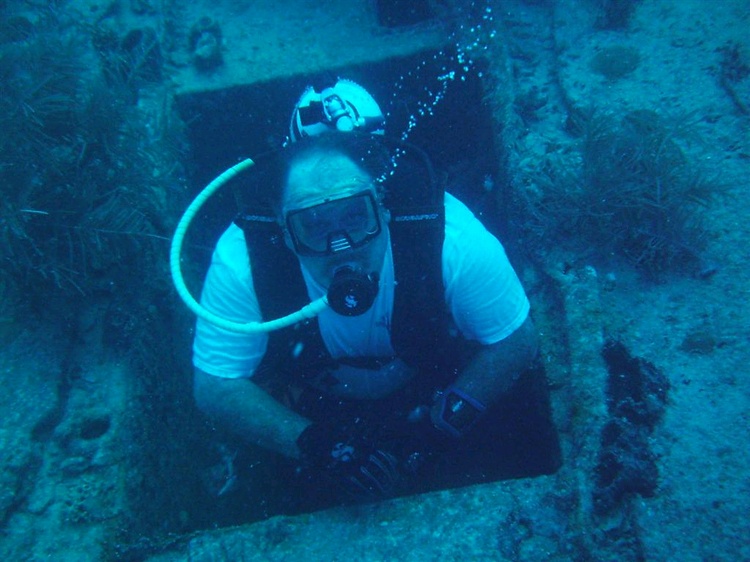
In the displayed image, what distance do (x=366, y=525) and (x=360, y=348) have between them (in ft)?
3.28

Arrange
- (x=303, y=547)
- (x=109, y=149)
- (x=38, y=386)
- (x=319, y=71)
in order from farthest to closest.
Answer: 1. (x=319, y=71)
2. (x=109, y=149)
3. (x=38, y=386)
4. (x=303, y=547)

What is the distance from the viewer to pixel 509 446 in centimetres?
330

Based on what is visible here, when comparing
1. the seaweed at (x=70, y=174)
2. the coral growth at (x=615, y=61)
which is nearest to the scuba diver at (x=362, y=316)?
the seaweed at (x=70, y=174)

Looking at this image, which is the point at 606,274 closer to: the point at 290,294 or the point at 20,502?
the point at 290,294

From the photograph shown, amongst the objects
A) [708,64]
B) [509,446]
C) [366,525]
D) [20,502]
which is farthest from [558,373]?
[20,502]

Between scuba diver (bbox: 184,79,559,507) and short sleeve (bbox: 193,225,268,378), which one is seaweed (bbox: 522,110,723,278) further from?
short sleeve (bbox: 193,225,268,378)

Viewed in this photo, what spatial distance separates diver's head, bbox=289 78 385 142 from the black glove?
1.68 m

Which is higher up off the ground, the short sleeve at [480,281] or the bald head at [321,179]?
the bald head at [321,179]

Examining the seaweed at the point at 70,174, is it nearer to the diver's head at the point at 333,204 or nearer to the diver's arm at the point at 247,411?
the diver's arm at the point at 247,411

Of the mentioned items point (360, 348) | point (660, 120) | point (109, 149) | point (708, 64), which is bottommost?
point (360, 348)

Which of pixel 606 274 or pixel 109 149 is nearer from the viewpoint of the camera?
pixel 606 274

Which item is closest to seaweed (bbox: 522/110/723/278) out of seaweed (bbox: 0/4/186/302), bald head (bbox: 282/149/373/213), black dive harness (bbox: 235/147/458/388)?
black dive harness (bbox: 235/147/458/388)

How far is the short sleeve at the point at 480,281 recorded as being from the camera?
2533 millimetres

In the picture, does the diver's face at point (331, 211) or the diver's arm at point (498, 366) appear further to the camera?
the diver's arm at point (498, 366)
